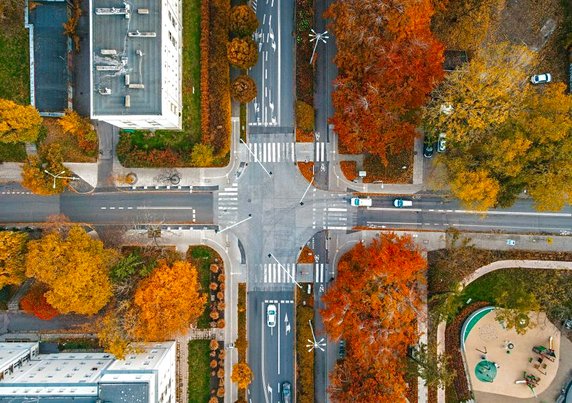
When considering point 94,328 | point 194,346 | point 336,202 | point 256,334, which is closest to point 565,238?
point 336,202

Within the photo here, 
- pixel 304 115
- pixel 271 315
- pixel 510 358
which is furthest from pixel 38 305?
pixel 510 358

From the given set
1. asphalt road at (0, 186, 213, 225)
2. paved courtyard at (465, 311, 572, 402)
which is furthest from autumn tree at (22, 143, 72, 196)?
paved courtyard at (465, 311, 572, 402)

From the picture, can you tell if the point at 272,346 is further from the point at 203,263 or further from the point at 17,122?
the point at 17,122

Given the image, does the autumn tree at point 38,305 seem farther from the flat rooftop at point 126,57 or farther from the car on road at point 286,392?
the car on road at point 286,392

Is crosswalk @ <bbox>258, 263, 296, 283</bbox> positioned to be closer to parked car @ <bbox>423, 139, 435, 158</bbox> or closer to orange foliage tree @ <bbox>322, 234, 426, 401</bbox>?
orange foliage tree @ <bbox>322, 234, 426, 401</bbox>

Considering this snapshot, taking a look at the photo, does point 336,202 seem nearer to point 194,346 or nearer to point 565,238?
point 194,346
